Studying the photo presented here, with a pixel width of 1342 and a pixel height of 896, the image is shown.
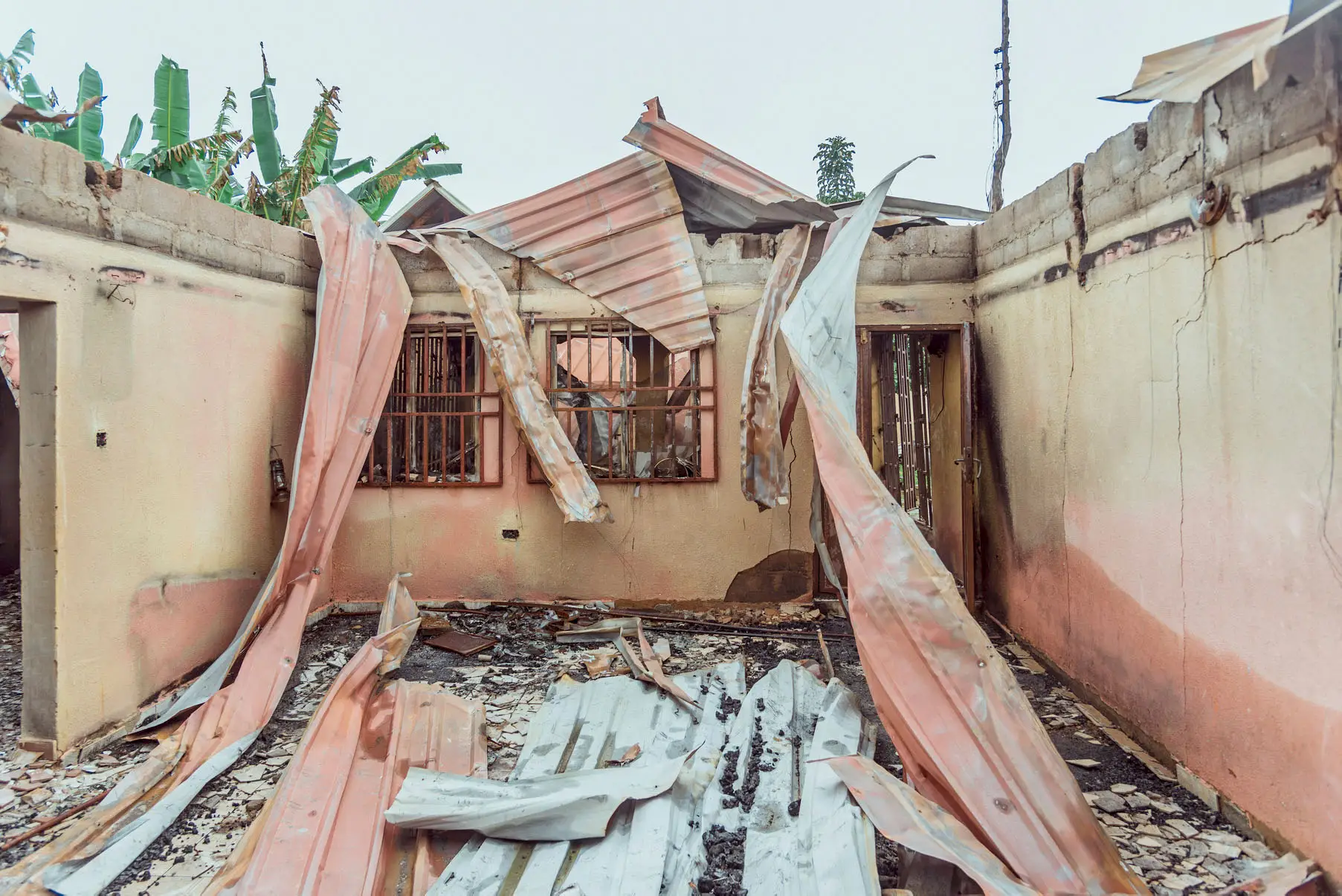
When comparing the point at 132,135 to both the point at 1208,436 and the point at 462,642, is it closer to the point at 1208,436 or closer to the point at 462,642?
the point at 462,642

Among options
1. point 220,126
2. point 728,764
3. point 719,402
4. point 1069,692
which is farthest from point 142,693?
point 220,126

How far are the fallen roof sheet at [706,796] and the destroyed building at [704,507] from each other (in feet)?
0.06

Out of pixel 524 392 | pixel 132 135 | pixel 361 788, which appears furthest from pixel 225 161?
pixel 361 788

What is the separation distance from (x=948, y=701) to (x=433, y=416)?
12.2ft

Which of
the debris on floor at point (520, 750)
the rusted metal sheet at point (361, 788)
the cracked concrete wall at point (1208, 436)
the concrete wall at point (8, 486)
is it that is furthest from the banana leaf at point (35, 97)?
the cracked concrete wall at point (1208, 436)

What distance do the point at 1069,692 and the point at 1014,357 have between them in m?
1.80

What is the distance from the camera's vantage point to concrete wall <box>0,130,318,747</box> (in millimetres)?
2877

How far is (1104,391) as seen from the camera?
125 inches

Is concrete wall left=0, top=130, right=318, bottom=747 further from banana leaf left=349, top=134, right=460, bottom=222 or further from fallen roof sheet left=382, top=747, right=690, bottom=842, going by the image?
banana leaf left=349, top=134, right=460, bottom=222

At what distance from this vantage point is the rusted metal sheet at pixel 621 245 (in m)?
4.61

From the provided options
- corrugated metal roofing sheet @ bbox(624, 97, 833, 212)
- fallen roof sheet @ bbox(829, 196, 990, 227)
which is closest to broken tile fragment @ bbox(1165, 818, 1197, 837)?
corrugated metal roofing sheet @ bbox(624, 97, 833, 212)

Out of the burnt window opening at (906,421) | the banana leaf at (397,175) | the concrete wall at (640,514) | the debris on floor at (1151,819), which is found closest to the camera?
the debris on floor at (1151,819)

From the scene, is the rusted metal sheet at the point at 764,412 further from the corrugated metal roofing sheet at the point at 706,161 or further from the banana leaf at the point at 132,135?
the banana leaf at the point at 132,135

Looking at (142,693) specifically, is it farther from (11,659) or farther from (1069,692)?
(1069,692)
